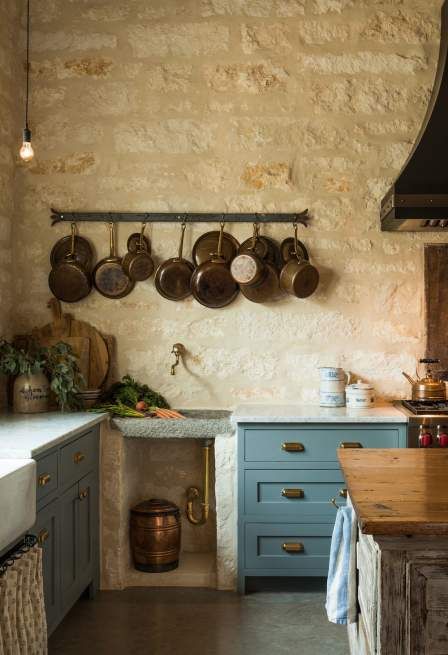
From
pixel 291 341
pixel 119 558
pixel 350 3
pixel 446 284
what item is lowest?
pixel 119 558

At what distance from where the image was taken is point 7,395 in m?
4.25

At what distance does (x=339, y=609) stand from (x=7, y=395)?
242 centimetres

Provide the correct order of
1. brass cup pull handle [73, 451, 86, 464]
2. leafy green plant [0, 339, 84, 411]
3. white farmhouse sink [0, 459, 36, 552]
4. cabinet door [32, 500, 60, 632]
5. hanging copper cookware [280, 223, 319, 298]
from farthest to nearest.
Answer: hanging copper cookware [280, 223, 319, 298], leafy green plant [0, 339, 84, 411], brass cup pull handle [73, 451, 86, 464], cabinet door [32, 500, 60, 632], white farmhouse sink [0, 459, 36, 552]

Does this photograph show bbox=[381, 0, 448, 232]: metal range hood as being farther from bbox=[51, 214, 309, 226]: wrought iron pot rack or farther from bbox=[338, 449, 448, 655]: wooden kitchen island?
bbox=[338, 449, 448, 655]: wooden kitchen island

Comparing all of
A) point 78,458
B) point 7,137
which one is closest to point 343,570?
point 78,458

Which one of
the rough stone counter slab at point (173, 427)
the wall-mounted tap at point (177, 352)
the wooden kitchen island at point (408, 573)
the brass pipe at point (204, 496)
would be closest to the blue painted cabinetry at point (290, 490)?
the rough stone counter slab at point (173, 427)

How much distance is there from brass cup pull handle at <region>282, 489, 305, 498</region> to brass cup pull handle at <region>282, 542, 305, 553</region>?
0.80ft

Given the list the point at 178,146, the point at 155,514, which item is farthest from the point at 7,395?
the point at 178,146

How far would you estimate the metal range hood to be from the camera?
3.59m

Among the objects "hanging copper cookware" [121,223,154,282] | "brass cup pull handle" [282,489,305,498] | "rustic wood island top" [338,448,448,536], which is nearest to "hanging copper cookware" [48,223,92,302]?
"hanging copper cookware" [121,223,154,282]

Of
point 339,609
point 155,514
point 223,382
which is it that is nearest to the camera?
point 339,609

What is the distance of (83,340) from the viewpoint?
4.33m

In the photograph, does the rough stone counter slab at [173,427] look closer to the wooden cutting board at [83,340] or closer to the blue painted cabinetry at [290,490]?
the blue painted cabinetry at [290,490]

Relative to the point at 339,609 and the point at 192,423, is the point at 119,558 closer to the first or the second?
the point at 192,423
